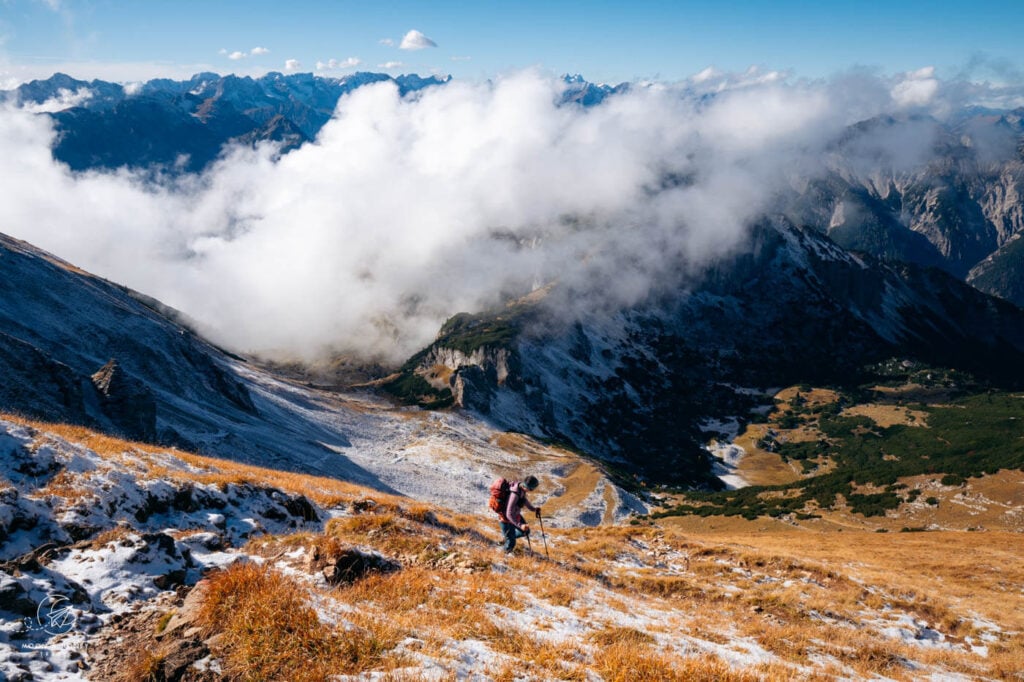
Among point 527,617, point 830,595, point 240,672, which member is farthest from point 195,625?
point 830,595

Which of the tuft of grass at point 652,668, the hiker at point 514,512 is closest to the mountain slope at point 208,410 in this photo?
the hiker at point 514,512

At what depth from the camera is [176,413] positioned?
73125mm

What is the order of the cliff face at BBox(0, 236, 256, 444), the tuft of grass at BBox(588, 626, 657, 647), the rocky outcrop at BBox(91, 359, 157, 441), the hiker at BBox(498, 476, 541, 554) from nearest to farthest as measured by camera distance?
the tuft of grass at BBox(588, 626, 657, 647) < the hiker at BBox(498, 476, 541, 554) < the cliff face at BBox(0, 236, 256, 444) < the rocky outcrop at BBox(91, 359, 157, 441)

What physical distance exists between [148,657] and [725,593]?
23.6m

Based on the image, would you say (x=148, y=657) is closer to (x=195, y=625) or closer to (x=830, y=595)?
(x=195, y=625)

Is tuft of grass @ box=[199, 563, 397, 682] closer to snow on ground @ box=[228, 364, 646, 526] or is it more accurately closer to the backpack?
the backpack

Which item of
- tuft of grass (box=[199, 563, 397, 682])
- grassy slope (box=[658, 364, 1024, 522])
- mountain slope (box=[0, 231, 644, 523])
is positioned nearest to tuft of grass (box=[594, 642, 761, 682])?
tuft of grass (box=[199, 563, 397, 682])

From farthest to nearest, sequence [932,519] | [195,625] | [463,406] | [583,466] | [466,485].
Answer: [463,406], [583,466], [466,485], [932,519], [195,625]

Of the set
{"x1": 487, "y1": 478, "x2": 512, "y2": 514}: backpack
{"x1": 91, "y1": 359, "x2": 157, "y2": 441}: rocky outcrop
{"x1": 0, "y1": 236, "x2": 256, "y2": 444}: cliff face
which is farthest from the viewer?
{"x1": 91, "y1": 359, "x2": 157, "y2": 441}: rocky outcrop

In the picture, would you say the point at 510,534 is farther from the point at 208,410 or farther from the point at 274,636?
the point at 208,410

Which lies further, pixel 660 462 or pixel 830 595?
pixel 660 462

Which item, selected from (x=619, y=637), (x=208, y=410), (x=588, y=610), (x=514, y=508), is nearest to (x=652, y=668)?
(x=619, y=637)

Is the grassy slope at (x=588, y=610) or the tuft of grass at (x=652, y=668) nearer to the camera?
the grassy slope at (x=588, y=610)

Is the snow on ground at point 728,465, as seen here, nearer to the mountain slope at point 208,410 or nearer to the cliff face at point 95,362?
the mountain slope at point 208,410
